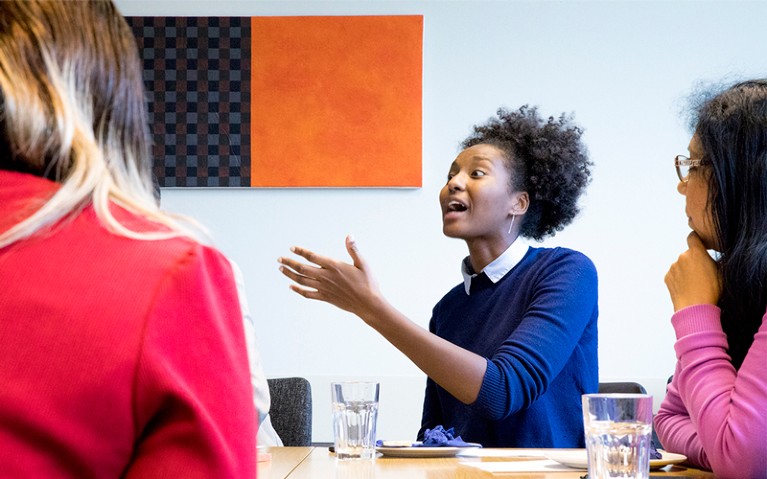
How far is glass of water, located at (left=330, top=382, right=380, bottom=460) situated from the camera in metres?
1.54

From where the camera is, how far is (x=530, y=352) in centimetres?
196

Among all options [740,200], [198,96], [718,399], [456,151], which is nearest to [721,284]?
[740,200]

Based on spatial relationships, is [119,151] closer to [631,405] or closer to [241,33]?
[631,405]

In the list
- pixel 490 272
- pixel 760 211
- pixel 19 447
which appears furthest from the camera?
pixel 490 272

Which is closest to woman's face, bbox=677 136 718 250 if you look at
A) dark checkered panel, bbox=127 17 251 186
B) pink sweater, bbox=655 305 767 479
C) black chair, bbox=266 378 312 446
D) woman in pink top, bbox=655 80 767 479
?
woman in pink top, bbox=655 80 767 479

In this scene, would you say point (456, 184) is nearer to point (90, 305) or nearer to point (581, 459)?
point (581, 459)

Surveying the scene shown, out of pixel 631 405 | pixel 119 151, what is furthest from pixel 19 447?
pixel 631 405

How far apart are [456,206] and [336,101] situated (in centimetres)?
145

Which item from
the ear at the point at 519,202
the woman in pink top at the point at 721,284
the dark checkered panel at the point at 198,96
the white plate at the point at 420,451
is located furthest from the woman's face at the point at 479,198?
the dark checkered panel at the point at 198,96

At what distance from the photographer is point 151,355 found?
52 centimetres

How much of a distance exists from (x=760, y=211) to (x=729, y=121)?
167 mm

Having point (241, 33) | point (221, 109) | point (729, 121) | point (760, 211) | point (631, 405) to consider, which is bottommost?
point (631, 405)

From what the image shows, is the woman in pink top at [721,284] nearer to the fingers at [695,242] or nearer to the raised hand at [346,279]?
the fingers at [695,242]

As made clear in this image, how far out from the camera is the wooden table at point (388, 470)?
1.36 m
